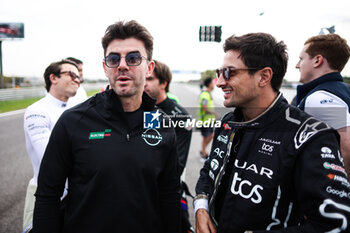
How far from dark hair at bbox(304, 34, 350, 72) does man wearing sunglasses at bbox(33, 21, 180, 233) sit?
5.37 feet

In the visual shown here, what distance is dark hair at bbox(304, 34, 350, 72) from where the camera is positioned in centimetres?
200

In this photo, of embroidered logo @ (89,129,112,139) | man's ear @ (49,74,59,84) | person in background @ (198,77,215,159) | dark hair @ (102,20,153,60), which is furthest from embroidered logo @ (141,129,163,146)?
person in background @ (198,77,215,159)

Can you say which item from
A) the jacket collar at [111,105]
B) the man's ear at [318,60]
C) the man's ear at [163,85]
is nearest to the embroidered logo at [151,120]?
the jacket collar at [111,105]

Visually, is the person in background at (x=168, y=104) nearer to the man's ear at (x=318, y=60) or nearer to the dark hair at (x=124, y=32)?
the dark hair at (x=124, y=32)

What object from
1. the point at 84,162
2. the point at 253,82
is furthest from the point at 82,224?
the point at 253,82

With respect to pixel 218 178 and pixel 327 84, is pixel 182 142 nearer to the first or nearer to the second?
pixel 218 178

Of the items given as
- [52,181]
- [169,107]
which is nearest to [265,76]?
[52,181]

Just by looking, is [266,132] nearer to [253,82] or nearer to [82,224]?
[253,82]

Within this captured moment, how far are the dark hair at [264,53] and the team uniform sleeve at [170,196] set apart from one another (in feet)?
2.76

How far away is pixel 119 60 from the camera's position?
1.68 meters

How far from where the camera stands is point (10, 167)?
5.28 m

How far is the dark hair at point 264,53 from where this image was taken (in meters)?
1.57

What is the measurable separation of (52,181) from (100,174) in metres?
0.32

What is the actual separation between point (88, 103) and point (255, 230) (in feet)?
4.51
